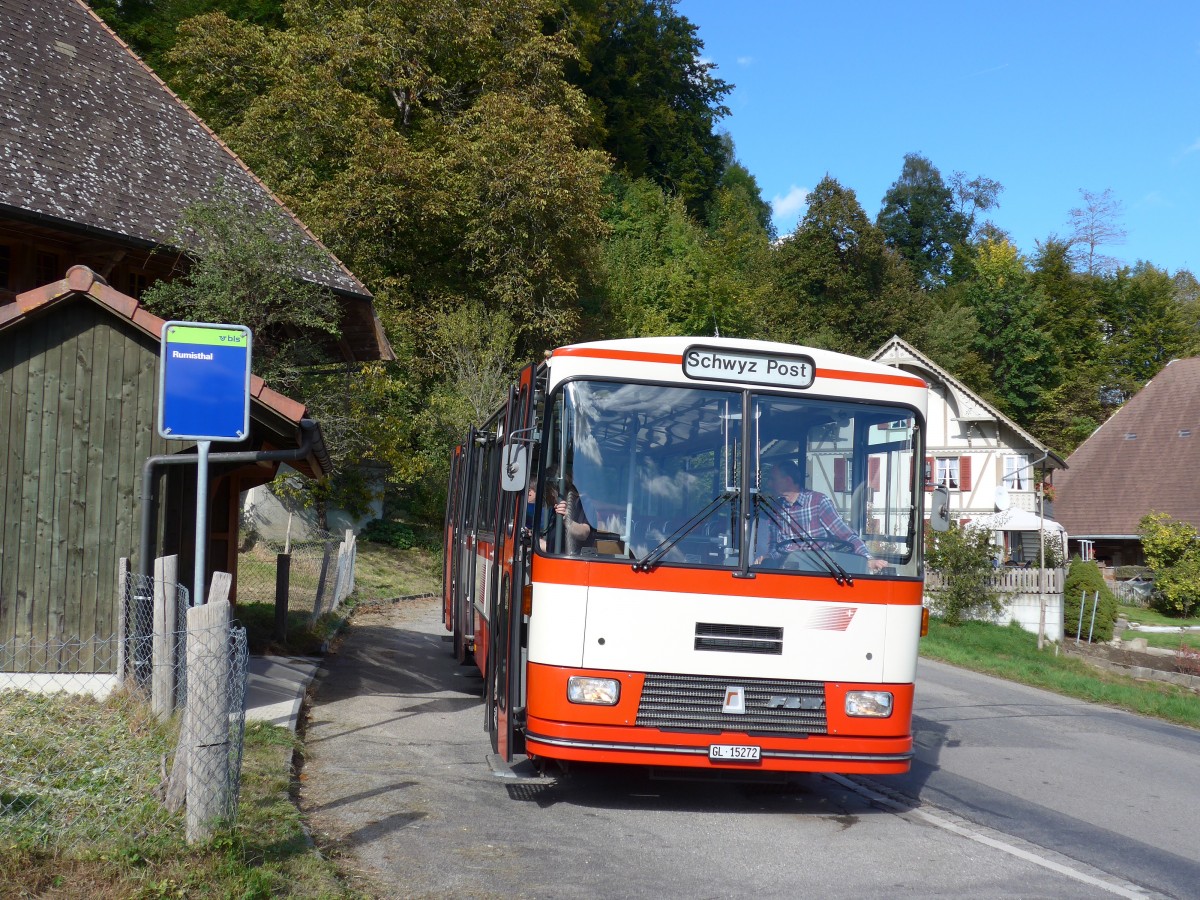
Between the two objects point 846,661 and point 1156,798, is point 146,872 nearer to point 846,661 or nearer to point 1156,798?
point 846,661

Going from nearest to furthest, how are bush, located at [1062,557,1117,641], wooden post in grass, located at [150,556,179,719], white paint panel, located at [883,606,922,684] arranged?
wooden post in grass, located at [150,556,179,719] → white paint panel, located at [883,606,922,684] → bush, located at [1062,557,1117,641]

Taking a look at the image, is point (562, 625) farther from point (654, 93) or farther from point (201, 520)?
point (654, 93)

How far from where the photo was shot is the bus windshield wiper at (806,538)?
25.9 ft

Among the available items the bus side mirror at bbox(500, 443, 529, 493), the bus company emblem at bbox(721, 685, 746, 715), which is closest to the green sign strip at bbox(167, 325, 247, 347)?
the bus side mirror at bbox(500, 443, 529, 493)

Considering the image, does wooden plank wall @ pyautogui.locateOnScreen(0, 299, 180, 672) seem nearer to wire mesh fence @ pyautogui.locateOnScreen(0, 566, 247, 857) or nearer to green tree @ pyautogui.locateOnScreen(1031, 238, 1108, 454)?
wire mesh fence @ pyautogui.locateOnScreen(0, 566, 247, 857)

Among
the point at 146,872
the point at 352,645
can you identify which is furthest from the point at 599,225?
the point at 146,872

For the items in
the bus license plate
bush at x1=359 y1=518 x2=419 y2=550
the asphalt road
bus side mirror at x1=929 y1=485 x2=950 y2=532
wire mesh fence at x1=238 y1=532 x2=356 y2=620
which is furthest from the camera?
bush at x1=359 y1=518 x2=419 y2=550

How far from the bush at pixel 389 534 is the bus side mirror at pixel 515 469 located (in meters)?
27.9

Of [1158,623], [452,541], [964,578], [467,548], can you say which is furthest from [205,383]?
[1158,623]

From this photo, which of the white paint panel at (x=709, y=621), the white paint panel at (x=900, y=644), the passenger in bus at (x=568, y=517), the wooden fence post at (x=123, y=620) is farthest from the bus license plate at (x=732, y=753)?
the wooden fence post at (x=123, y=620)

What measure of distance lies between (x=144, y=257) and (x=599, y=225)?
19.3m

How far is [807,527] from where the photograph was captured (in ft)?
26.2

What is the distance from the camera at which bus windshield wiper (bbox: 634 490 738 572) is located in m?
7.66

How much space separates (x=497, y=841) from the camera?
6.98 meters
